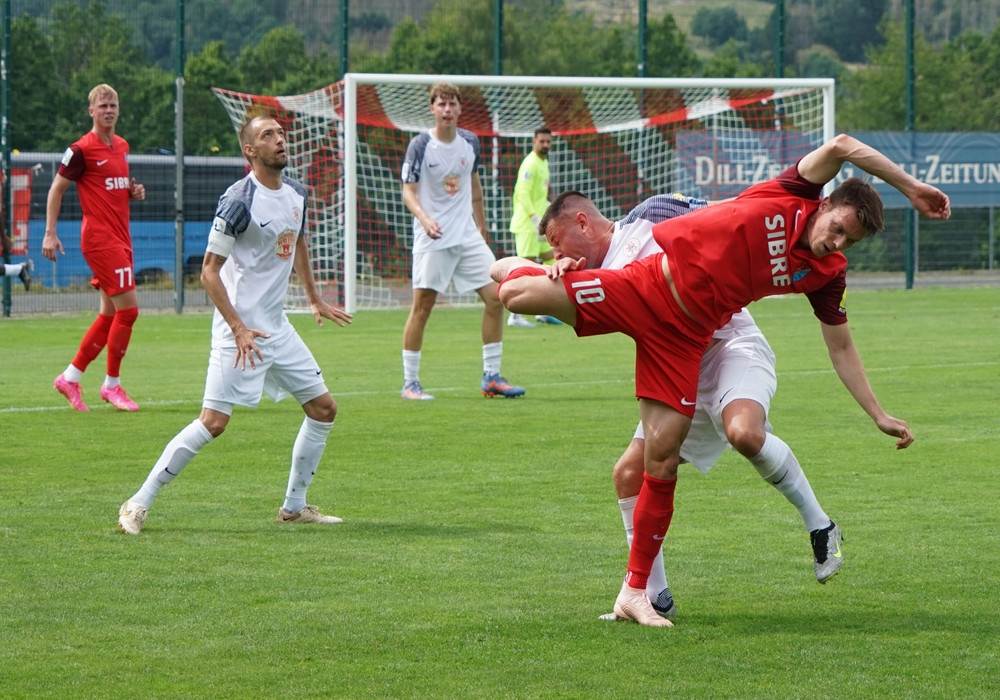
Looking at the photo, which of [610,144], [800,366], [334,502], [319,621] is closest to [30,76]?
[610,144]

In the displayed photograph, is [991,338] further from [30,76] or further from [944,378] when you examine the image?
[30,76]

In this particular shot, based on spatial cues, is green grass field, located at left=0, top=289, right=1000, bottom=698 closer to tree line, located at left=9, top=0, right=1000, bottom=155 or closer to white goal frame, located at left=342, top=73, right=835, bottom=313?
white goal frame, located at left=342, top=73, right=835, bottom=313

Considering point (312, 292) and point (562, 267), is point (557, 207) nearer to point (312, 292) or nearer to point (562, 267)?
point (562, 267)

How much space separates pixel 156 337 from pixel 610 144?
863 centimetres

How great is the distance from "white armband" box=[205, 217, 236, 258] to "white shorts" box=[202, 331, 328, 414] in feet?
1.43

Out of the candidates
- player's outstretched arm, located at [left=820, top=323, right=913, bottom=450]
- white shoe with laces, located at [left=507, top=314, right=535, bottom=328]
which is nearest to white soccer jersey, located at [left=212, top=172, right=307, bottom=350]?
player's outstretched arm, located at [left=820, top=323, right=913, bottom=450]

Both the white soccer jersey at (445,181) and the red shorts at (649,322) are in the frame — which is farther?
the white soccer jersey at (445,181)

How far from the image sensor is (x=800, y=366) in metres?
13.3

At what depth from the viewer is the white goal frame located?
17.7 meters

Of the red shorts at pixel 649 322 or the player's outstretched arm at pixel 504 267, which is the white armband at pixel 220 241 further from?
the red shorts at pixel 649 322

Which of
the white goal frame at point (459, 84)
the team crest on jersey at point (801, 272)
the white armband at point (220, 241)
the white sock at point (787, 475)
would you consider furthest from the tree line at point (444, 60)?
the team crest on jersey at point (801, 272)

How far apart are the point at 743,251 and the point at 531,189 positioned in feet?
42.9

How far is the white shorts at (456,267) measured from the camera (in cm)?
1162

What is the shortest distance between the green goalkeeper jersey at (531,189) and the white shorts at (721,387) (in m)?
12.4
